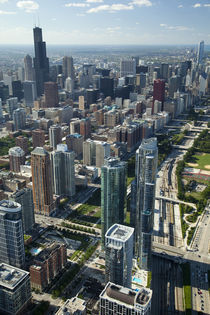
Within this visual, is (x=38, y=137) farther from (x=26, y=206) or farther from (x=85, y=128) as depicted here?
(x=26, y=206)

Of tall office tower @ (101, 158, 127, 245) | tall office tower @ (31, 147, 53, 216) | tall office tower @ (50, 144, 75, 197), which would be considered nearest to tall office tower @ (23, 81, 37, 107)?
tall office tower @ (50, 144, 75, 197)

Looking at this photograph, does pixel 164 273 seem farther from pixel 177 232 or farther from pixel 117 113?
pixel 117 113

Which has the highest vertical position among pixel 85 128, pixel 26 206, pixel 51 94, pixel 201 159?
pixel 51 94

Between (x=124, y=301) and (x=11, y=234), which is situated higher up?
(x=11, y=234)

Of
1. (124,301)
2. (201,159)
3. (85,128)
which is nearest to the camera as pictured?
(124,301)

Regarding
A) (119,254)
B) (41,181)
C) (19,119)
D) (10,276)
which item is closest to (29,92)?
(19,119)

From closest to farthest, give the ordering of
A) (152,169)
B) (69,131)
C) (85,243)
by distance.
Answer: (152,169) < (85,243) < (69,131)

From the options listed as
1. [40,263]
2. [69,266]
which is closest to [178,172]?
[69,266]
